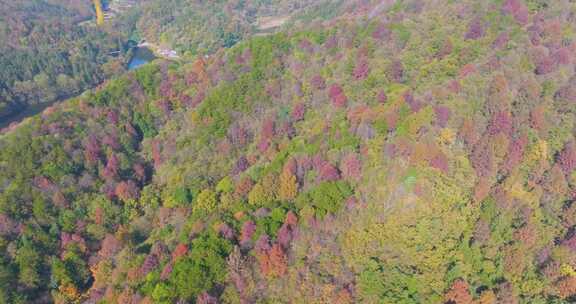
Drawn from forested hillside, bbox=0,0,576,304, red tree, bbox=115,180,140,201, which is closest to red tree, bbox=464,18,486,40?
forested hillside, bbox=0,0,576,304

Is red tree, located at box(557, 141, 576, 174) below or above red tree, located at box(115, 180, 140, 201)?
above

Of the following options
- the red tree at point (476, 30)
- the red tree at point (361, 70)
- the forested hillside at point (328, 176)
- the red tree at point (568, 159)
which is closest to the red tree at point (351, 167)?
the forested hillside at point (328, 176)

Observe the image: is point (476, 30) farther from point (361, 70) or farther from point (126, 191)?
point (126, 191)

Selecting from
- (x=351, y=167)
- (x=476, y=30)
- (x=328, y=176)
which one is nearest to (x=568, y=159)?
(x=351, y=167)

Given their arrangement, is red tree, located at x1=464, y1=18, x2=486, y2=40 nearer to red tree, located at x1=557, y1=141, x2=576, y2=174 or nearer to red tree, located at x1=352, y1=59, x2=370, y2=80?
red tree, located at x1=352, y1=59, x2=370, y2=80

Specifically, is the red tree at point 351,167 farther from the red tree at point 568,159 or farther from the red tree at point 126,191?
the red tree at point 126,191

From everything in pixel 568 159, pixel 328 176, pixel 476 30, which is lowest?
pixel 328 176

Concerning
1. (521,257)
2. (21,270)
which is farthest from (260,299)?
(21,270)

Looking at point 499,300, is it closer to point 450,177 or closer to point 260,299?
point 450,177
